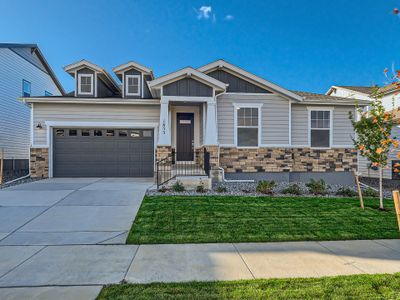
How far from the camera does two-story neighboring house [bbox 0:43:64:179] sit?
49.2ft

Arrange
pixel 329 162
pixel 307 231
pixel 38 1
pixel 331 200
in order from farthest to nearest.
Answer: pixel 38 1 → pixel 329 162 → pixel 331 200 → pixel 307 231

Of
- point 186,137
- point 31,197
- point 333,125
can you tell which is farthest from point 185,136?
point 333,125

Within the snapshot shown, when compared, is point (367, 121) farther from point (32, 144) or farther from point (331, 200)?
point (32, 144)

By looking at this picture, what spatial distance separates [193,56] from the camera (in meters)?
23.3

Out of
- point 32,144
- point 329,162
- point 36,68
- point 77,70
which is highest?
point 36,68

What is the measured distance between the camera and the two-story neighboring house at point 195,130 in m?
11.4

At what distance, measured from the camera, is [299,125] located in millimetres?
12031

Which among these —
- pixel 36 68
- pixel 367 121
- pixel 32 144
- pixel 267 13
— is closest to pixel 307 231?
pixel 367 121

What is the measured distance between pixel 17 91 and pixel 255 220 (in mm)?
17460

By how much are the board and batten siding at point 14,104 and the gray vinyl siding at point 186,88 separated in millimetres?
11403

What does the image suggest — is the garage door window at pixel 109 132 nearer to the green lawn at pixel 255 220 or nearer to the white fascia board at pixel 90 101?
the white fascia board at pixel 90 101

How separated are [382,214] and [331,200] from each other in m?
1.52

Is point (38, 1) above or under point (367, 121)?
above

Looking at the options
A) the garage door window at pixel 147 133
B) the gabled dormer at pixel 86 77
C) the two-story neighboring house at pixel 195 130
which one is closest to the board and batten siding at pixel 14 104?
the two-story neighboring house at pixel 195 130
